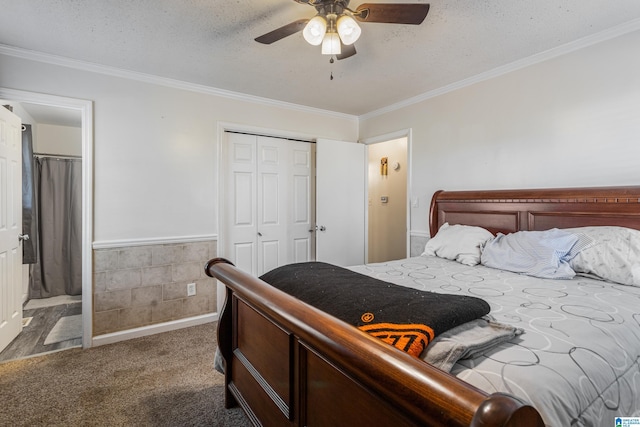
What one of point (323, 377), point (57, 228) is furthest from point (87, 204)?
point (323, 377)

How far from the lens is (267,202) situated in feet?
11.9

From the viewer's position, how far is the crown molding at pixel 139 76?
2.40m

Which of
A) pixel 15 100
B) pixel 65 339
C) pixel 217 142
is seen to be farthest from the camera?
pixel 217 142

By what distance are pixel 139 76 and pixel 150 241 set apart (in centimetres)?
152

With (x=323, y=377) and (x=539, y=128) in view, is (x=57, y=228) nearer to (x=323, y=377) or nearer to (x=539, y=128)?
(x=323, y=377)

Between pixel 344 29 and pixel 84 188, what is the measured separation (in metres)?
2.45

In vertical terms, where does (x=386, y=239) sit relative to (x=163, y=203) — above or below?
below

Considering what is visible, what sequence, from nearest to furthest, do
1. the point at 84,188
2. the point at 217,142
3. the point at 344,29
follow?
the point at 344,29, the point at 84,188, the point at 217,142

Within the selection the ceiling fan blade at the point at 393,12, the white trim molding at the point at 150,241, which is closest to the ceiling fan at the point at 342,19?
the ceiling fan blade at the point at 393,12

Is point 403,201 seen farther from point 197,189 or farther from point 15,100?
point 15,100

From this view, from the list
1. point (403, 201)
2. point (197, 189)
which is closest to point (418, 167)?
point (403, 201)

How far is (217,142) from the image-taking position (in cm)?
321

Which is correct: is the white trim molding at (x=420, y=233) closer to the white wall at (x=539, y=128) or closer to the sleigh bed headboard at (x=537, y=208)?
the white wall at (x=539, y=128)

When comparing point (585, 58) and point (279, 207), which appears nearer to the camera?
point (585, 58)
